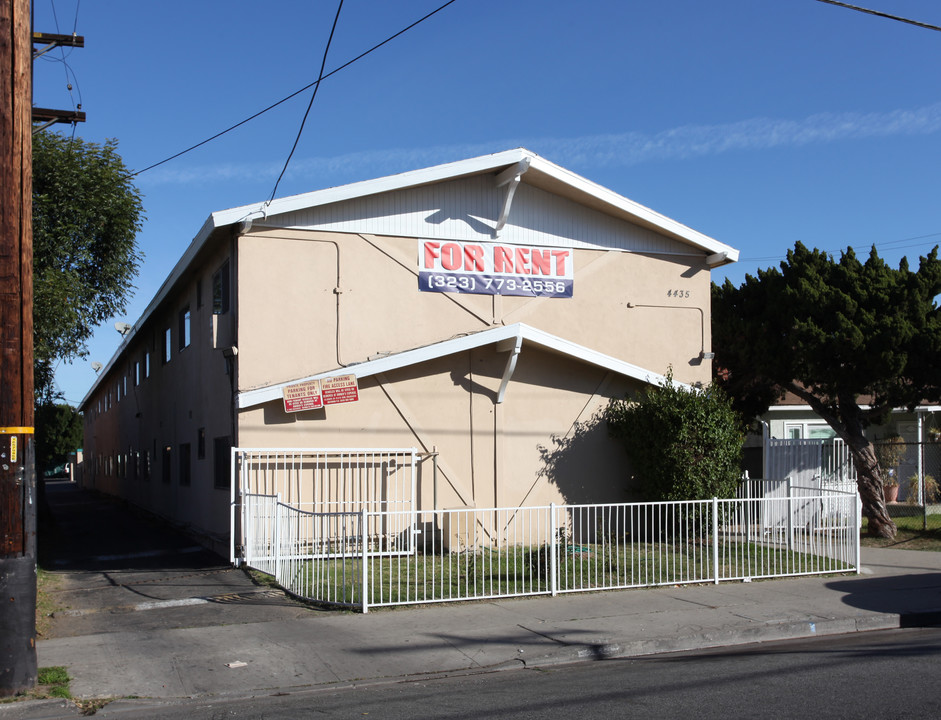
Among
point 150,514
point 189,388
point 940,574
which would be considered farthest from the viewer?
point 150,514

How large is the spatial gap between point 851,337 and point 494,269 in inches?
250

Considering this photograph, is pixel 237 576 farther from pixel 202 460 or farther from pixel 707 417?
pixel 707 417

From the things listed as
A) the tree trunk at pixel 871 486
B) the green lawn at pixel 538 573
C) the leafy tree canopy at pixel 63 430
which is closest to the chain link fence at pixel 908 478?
the tree trunk at pixel 871 486

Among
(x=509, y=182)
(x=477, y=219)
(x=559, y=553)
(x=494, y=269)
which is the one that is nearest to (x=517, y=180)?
(x=509, y=182)

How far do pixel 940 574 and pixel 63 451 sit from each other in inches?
2645

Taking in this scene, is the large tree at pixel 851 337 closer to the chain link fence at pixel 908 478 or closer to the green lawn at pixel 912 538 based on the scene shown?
the green lawn at pixel 912 538

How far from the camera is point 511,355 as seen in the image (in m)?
16.0

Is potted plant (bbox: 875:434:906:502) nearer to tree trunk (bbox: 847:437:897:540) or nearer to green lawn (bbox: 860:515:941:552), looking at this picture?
green lawn (bbox: 860:515:941:552)

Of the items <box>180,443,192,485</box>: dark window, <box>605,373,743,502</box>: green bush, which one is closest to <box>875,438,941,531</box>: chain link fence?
<box>605,373,743,502</box>: green bush

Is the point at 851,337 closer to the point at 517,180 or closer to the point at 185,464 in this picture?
the point at 517,180

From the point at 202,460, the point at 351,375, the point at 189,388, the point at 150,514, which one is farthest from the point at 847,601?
the point at 150,514

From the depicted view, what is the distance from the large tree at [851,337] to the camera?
1609 cm

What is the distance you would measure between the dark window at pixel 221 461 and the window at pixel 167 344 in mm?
6061

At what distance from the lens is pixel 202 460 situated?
1789cm
